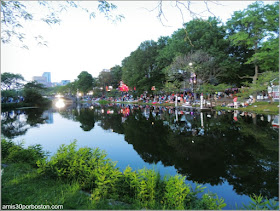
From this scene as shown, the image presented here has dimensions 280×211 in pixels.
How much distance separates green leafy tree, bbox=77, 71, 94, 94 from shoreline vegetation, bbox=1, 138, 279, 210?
61.6 m

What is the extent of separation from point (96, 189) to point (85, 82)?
208ft

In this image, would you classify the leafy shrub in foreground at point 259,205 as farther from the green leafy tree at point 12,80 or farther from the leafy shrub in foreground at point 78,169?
the green leafy tree at point 12,80

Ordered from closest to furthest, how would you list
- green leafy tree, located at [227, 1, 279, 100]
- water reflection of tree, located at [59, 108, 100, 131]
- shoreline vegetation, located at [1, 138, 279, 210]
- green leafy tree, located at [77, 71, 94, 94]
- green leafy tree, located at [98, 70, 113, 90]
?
shoreline vegetation, located at [1, 138, 279, 210] < water reflection of tree, located at [59, 108, 100, 131] < green leafy tree, located at [227, 1, 279, 100] < green leafy tree, located at [98, 70, 113, 90] < green leafy tree, located at [77, 71, 94, 94]

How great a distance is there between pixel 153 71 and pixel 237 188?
3237 centimetres

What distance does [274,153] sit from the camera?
6.44 metres

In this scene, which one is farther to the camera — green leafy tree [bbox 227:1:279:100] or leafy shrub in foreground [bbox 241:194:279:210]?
green leafy tree [bbox 227:1:279:100]

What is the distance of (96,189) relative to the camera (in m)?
3.10

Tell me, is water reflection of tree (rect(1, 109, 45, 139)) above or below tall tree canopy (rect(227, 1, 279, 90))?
below

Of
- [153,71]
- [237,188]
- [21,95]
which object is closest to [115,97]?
[153,71]

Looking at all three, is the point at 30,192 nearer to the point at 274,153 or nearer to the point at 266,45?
the point at 274,153

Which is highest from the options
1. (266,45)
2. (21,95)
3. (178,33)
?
(178,33)

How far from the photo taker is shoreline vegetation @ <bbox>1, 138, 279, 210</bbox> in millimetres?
2973

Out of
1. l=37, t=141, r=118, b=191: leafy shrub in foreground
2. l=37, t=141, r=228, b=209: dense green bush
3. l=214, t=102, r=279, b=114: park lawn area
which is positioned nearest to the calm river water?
l=37, t=141, r=228, b=209: dense green bush

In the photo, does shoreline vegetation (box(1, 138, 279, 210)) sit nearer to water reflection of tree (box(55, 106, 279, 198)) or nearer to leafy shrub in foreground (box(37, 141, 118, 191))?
leafy shrub in foreground (box(37, 141, 118, 191))
